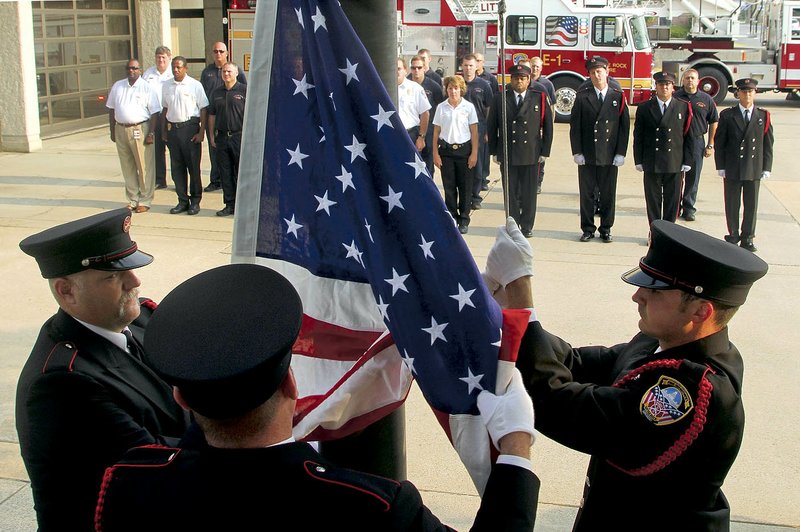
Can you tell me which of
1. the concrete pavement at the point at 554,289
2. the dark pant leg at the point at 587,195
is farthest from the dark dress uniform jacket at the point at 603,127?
the concrete pavement at the point at 554,289

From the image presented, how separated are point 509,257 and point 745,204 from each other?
7.87 m

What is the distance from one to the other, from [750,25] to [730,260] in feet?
78.7

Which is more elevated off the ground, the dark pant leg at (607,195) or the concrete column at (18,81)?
the concrete column at (18,81)

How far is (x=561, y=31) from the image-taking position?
2019 centimetres

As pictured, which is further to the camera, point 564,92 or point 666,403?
point 564,92

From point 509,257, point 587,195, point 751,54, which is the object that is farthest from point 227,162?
point 751,54

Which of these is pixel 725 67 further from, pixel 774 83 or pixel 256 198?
pixel 256 198

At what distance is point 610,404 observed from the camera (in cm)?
241

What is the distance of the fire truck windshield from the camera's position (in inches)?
786

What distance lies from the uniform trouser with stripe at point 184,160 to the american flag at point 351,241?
8.55 metres

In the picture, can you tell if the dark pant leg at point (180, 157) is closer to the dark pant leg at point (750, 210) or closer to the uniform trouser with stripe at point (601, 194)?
the uniform trouser with stripe at point (601, 194)

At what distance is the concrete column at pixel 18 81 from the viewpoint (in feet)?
46.1

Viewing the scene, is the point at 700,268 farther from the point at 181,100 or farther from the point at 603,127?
the point at 181,100

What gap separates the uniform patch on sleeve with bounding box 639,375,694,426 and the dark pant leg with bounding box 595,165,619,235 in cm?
759
